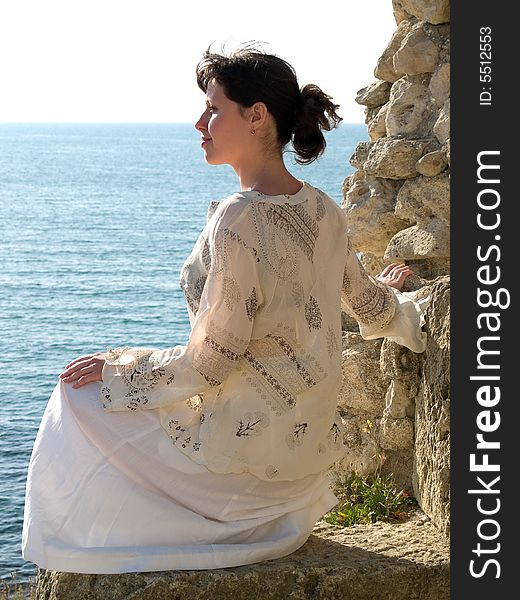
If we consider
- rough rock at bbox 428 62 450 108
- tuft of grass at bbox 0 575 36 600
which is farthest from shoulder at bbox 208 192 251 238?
tuft of grass at bbox 0 575 36 600

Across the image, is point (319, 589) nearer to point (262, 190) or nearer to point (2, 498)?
point (262, 190)

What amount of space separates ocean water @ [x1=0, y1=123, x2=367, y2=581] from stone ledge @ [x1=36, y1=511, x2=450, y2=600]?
4.34 feet

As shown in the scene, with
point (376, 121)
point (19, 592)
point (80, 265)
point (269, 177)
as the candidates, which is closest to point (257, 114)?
point (269, 177)

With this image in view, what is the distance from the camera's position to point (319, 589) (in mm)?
3371

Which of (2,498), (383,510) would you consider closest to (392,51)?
(383,510)

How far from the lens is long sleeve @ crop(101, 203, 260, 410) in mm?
3264

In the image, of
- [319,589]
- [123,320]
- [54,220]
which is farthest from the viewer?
[54,220]

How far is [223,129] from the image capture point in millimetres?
3428

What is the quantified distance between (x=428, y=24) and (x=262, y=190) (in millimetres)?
1537

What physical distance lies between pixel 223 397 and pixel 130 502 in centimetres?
44

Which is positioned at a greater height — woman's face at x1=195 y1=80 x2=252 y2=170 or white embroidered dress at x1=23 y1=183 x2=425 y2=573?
woman's face at x1=195 y1=80 x2=252 y2=170

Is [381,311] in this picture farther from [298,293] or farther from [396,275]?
[298,293]

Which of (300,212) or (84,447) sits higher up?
(300,212)

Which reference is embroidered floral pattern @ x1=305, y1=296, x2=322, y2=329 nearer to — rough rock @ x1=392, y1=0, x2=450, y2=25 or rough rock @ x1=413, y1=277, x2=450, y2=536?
rough rock @ x1=413, y1=277, x2=450, y2=536
